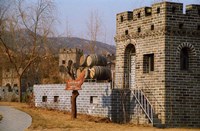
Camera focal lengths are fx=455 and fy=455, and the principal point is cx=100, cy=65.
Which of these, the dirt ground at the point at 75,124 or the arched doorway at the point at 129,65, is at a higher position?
the arched doorway at the point at 129,65

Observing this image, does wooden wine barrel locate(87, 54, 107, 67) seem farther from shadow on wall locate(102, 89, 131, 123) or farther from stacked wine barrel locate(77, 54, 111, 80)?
shadow on wall locate(102, 89, 131, 123)

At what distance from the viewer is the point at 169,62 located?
78.3 ft

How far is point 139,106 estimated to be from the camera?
81.1 ft

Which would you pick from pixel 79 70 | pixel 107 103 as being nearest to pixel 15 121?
pixel 107 103

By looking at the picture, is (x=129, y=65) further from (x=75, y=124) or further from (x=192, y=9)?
(x=75, y=124)

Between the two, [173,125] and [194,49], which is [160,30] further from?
[173,125]

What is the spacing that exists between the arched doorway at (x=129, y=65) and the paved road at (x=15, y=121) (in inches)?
239

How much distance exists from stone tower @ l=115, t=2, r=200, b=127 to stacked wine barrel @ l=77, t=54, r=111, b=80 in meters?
4.49

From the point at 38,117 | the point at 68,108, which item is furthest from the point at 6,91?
the point at 38,117

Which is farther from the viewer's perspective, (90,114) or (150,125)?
(90,114)

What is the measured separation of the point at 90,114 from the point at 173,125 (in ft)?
18.0

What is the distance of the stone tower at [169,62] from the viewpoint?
23.8 metres

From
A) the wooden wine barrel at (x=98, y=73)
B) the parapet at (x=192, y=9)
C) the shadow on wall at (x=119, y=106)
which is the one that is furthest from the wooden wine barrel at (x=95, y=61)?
the parapet at (x=192, y=9)

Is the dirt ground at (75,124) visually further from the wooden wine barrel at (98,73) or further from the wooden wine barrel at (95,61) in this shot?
the wooden wine barrel at (95,61)
